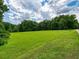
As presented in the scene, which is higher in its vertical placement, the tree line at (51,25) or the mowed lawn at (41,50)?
the tree line at (51,25)

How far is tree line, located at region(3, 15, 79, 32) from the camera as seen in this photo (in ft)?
340

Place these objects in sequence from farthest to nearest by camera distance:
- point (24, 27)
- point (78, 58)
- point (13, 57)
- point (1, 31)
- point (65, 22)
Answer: point (24, 27), point (65, 22), point (1, 31), point (13, 57), point (78, 58)

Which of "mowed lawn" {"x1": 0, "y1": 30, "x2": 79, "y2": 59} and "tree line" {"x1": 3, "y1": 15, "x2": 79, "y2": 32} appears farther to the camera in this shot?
"tree line" {"x1": 3, "y1": 15, "x2": 79, "y2": 32}

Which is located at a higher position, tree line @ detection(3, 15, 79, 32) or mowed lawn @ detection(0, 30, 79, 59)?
tree line @ detection(3, 15, 79, 32)

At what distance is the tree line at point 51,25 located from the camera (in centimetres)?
10362

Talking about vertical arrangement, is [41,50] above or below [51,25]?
below

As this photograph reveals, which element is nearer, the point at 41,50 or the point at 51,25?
the point at 41,50

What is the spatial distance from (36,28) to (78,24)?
57.8 ft

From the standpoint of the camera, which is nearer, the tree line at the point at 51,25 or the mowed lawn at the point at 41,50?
the mowed lawn at the point at 41,50

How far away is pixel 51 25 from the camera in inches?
4176

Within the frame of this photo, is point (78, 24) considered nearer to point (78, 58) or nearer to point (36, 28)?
point (36, 28)

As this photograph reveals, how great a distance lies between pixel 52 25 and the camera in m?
106

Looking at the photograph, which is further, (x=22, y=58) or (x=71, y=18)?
(x=71, y=18)

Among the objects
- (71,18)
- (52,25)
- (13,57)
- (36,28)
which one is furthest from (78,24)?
(13,57)
